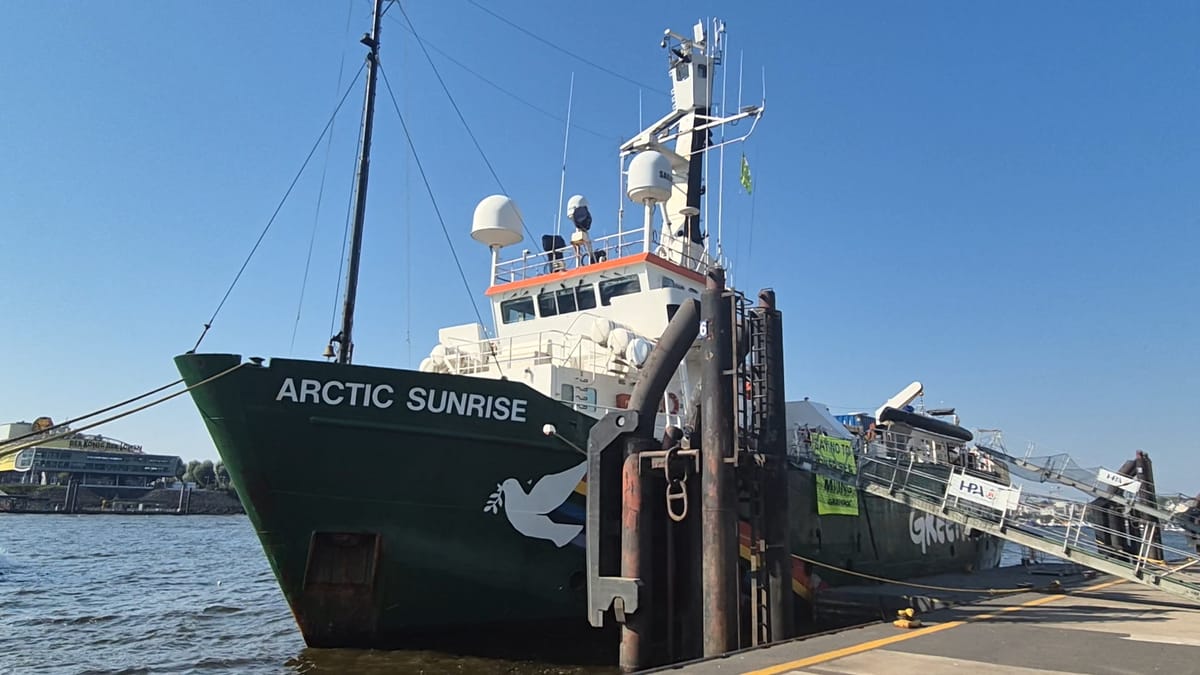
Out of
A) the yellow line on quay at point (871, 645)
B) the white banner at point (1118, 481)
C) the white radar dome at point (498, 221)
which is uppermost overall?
the white radar dome at point (498, 221)

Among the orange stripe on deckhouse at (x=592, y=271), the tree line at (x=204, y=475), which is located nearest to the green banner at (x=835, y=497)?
the orange stripe on deckhouse at (x=592, y=271)

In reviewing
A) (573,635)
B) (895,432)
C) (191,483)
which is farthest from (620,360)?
(191,483)

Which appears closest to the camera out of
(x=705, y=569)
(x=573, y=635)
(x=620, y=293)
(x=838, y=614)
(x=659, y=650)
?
(x=705, y=569)

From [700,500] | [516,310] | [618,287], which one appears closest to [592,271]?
[618,287]

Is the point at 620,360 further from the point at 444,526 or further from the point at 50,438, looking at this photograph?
the point at 50,438

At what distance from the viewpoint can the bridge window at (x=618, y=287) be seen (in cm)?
1523

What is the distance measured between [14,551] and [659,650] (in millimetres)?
33067

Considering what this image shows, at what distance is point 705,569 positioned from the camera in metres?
8.43

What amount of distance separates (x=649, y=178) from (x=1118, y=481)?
454 inches

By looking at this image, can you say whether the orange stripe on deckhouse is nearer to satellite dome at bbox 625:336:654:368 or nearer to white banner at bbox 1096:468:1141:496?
satellite dome at bbox 625:336:654:368

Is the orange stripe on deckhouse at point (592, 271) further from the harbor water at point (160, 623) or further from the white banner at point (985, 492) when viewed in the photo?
the harbor water at point (160, 623)

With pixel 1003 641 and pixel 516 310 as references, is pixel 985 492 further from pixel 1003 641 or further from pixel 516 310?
pixel 516 310

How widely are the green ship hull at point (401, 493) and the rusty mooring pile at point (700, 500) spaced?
1.24 metres

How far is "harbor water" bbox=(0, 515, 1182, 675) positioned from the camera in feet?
33.4
